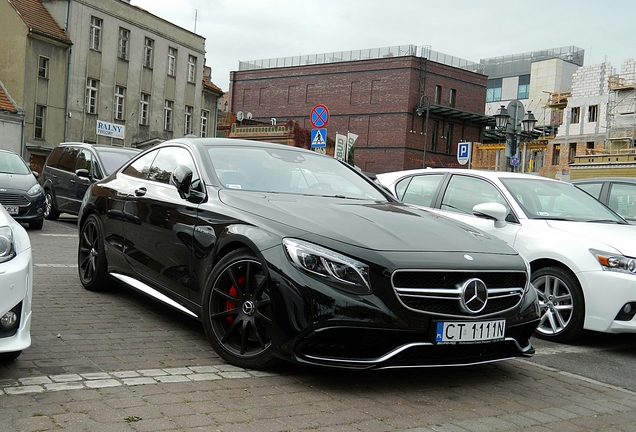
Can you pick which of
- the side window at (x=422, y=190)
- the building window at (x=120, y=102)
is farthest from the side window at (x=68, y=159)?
the building window at (x=120, y=102)

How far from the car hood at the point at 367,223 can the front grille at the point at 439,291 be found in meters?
0.20

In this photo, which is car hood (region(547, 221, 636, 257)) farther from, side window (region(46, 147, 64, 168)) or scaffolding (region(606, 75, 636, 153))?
scaffolding (region(606, 75, 636, 153))

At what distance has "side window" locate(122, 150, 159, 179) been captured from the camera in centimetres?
645

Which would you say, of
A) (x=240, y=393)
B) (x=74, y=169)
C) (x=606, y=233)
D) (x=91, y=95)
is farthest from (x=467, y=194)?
(x=91, y=95)

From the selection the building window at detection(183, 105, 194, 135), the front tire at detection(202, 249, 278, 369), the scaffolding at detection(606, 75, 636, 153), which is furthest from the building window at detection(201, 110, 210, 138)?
the front tire at detection(202, 249, 278, 369)

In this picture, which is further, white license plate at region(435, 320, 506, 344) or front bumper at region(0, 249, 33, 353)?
white license plate at region(435, 320, 506, 344)

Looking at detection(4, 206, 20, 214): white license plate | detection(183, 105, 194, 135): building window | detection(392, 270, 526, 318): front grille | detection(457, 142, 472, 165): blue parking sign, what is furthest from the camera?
detection(183, 105, 194, 135): building window

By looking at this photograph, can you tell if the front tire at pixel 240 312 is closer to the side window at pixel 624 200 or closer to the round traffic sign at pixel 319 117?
the side window at pixel 624 200

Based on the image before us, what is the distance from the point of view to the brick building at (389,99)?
2491 inches

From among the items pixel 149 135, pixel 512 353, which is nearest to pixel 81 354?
pixel 512 353

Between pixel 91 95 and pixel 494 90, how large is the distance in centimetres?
5439

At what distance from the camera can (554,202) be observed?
7410 mm

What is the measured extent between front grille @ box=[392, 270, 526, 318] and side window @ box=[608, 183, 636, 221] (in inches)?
233

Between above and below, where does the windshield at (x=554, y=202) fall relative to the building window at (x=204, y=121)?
below
